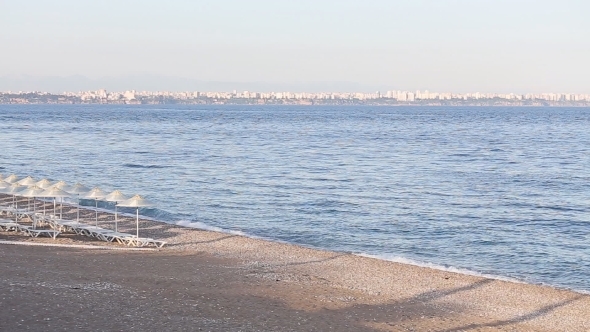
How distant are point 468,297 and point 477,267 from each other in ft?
15.0

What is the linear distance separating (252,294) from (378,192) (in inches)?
885

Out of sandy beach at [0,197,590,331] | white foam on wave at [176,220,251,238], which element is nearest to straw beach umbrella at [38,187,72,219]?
sandy beach at [0,197,590,331]

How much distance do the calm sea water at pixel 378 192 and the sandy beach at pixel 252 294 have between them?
2887 millimetres

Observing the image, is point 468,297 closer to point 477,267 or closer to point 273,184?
point 477,267

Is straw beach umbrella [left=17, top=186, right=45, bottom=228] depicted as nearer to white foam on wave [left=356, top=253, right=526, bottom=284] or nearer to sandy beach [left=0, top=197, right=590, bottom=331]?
sandy beach [left=0, top=197, right=590, bottom=331]

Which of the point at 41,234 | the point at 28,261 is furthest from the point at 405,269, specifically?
the point at 41,234

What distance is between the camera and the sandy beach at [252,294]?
1463 centimetres

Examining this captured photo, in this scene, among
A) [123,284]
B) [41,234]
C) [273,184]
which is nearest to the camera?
[123,284]

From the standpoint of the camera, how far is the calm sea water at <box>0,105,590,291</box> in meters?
25.4

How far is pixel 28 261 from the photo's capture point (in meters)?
19.5

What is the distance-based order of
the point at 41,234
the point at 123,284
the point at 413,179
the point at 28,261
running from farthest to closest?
1. the point at 413,179
2. the point at 41,234
3. the point at 28,261
4. the point at 123,284

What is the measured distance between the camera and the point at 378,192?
3925cm

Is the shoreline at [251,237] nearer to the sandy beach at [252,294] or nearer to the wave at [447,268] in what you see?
the wave at [447,268]

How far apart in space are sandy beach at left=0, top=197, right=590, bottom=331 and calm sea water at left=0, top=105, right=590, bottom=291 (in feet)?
9.47
